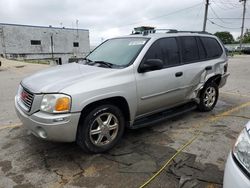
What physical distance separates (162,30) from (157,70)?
1191 millimetres

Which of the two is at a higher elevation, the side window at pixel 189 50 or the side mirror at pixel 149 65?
the side window at pixel 189 50

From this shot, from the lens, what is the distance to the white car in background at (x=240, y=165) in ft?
5.07

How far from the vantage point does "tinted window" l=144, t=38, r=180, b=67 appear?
3805mm

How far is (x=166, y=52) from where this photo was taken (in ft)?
13.3

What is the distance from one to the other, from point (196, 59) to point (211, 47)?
30.6 inches

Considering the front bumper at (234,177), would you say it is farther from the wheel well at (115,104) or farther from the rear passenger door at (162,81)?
the rear passenger door at (162,81)

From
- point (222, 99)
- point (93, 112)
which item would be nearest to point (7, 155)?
point (93, 112)

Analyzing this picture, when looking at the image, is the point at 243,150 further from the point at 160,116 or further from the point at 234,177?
the point at 160,116

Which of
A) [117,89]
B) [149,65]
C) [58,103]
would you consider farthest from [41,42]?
[58,103]

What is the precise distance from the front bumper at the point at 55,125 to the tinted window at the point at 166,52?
1.64m

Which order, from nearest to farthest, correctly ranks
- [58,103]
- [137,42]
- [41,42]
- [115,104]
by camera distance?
1. [58,103]
2. [115,104]
3. [137,42]
4. [41,42]

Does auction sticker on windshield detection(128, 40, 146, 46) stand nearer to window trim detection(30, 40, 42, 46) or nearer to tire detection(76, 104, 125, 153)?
tire detection(76, 104, 125, 153)

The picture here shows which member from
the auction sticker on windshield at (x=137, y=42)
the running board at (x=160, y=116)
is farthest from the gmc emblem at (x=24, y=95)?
the auction sticker on windshield at (x=137, y=42)

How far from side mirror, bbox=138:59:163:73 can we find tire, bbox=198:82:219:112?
5.98ft
